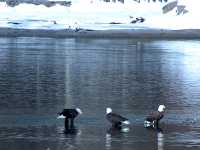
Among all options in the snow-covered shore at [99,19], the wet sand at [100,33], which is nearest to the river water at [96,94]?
the wet sand at [100,33]

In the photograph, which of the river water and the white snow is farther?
the white snow

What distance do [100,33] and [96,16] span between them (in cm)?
886

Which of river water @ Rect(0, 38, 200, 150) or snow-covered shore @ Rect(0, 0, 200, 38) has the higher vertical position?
snow-covered shore @ Rect(0, 0, 200, 38)

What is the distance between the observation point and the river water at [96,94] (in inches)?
662

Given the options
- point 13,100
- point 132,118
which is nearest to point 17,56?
point 13,100

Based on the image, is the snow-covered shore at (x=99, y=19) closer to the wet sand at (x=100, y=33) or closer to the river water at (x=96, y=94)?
the wet sand at (x=100, y=33)

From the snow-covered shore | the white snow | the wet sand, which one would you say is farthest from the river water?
the white snow

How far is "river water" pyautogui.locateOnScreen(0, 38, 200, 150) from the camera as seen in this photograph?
1681 cm

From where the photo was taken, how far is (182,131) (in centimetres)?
1792

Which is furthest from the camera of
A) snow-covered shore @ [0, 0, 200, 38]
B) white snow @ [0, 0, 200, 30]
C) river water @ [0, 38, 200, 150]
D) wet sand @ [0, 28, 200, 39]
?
white snow @ [0, 0, 200, 30]

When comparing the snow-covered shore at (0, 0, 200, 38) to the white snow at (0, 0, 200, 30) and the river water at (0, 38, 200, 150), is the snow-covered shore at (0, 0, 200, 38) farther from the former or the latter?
the river water at (0, 38, 200, 150)

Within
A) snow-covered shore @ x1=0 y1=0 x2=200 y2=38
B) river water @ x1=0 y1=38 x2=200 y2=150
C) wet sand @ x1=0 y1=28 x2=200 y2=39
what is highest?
snow-covered shore @ x1=0 y1=0 x2=200 y2=38

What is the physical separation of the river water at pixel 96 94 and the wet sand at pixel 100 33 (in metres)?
10.7

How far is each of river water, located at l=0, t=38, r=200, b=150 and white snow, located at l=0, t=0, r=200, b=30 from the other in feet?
53.3
